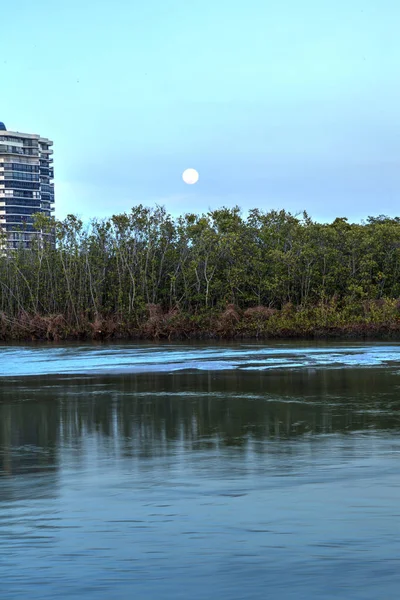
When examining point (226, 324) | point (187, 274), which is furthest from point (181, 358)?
point (187, 274)

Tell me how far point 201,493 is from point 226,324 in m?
40.1

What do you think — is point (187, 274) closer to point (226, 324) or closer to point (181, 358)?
point (226, 324)

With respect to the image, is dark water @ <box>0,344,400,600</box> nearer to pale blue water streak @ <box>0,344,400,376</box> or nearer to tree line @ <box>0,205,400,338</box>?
pale blue water streak @ <box>0,344,400,376</box>

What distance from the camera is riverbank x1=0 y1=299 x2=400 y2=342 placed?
47.8m

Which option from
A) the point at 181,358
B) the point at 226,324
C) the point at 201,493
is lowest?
the point at 201,493

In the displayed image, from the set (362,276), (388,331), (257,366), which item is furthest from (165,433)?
(362,276)

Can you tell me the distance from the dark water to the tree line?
30971 mm

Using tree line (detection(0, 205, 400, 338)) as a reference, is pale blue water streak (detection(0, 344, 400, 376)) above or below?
below

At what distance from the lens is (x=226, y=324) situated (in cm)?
5016

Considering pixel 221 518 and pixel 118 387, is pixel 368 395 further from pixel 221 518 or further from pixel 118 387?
pixel 221 518

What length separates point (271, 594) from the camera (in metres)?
6.90

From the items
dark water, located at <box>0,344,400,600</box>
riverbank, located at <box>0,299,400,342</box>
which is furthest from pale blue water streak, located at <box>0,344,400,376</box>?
riverbank, located at <box>0,299,400,342</box>

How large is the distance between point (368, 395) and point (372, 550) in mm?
12102

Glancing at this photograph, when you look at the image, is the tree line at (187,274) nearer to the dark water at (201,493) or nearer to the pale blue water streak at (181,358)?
the pale blue water streak at (181,358)
